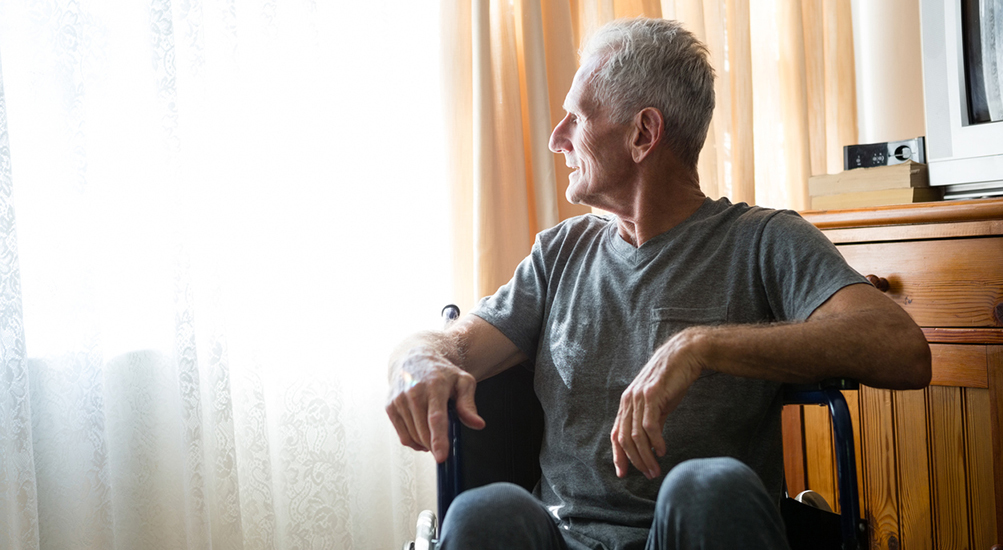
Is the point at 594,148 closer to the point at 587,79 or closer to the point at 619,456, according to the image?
the point at 587,79

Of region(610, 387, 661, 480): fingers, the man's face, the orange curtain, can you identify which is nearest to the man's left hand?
region(610, 387, 661, 480): fingers

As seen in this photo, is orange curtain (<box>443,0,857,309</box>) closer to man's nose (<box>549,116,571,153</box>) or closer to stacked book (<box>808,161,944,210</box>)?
man's nose (<box>549,116,571,153</box>)

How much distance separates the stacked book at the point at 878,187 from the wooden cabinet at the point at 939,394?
16 centimetres

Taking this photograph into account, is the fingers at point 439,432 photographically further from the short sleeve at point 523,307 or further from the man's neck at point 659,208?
the man's neck at point 659,208

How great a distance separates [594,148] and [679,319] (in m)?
0.35

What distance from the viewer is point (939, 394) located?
139cm

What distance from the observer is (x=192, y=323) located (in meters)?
1.42

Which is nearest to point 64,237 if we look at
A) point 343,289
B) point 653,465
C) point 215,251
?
point 215,251

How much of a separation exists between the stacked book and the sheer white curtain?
0.94 m

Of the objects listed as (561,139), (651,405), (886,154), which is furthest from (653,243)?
(886,154)

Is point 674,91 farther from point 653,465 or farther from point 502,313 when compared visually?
point 653,465

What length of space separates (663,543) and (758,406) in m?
0.37

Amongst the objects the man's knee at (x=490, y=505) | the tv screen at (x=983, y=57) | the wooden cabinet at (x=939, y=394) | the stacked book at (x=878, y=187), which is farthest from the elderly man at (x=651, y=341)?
the tv screen at (x=983, y=57)

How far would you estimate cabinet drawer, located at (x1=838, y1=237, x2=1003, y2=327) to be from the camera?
4.27 ft
